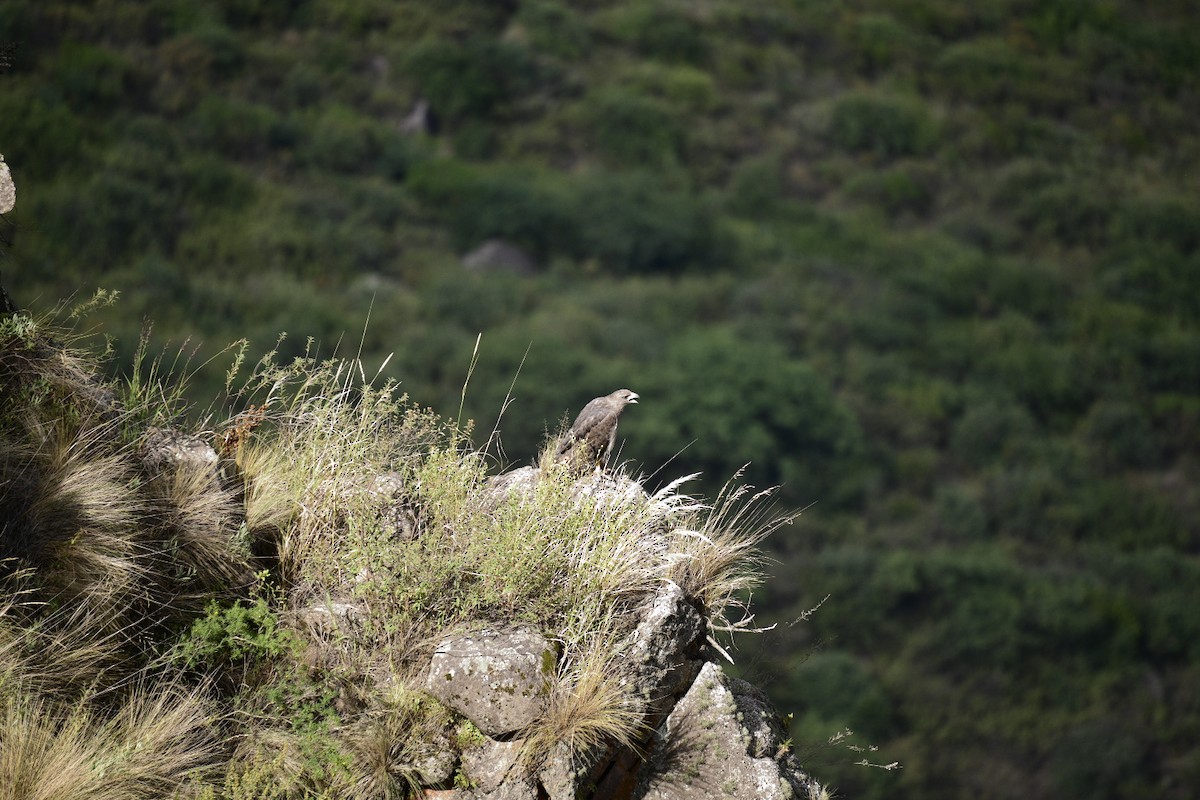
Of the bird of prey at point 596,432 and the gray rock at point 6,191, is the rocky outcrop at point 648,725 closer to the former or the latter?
the bird of prey at point 596,432

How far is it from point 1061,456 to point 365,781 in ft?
214

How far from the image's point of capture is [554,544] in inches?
176

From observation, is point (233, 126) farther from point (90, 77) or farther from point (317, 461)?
point (317, 461)

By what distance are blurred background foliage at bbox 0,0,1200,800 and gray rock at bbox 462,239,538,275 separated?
900mm

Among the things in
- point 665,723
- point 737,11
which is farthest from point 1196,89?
point 665,723

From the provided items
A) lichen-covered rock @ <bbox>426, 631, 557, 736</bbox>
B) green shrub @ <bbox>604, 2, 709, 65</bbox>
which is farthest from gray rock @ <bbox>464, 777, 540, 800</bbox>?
green shrub @ <bbox>604, 2, 709, 65</bbox>

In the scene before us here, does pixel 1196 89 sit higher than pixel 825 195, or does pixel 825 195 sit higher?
pixel 1196 89

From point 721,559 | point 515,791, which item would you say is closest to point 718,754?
point 721,559

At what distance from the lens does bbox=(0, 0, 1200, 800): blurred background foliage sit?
5425 centimetres

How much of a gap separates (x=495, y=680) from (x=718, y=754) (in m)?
0.99

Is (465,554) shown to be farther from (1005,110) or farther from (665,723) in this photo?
(1005,110)

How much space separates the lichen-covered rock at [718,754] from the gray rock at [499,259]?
6997cm

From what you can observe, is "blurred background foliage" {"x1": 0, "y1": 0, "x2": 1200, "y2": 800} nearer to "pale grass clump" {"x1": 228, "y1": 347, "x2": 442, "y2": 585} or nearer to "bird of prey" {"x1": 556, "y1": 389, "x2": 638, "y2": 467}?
"bird of prey" {"x1": 556, "y1": 389, "x2": 638, "y2": 467}

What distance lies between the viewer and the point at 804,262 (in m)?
76.5
